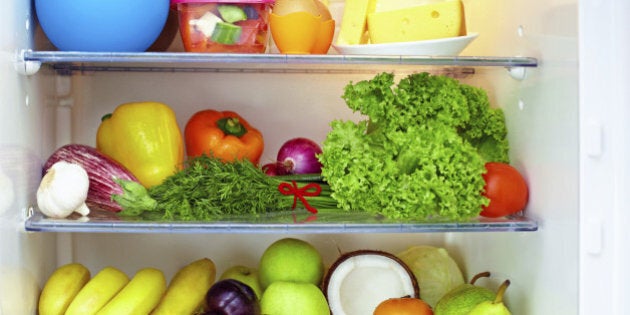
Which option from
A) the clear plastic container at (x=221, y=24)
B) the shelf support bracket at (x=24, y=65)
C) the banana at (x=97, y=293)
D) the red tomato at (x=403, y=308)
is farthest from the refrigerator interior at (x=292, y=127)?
the clear plastic container at (x=221, y=24)

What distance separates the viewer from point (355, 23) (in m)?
2.00

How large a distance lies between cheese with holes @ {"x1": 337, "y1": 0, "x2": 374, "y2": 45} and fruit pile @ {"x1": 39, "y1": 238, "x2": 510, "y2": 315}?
0.53 metres

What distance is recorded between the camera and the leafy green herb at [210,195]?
6.15 feet

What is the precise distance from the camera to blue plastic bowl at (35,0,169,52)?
6.07ft

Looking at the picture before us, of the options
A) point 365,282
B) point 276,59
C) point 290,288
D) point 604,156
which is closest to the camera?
point 604,156

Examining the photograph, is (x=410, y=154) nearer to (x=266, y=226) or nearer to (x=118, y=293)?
(x=266, y=226)

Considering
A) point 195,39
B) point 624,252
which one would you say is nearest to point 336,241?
point 195,39

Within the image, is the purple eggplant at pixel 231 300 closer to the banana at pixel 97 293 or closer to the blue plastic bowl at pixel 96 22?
the banana at pixel 97 293

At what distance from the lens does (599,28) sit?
5.13 ft

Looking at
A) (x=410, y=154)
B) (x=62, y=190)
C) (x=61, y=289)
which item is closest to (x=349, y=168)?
(x=410, y=154)

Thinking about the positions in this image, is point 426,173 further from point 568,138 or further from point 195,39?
point 195,39

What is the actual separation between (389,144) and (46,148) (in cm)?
88

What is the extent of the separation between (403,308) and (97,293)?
2.27 ft

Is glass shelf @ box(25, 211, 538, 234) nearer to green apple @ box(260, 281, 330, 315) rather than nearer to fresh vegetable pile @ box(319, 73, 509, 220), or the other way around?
fresh vegetable pile @ box(319, 73, 509, 220)
